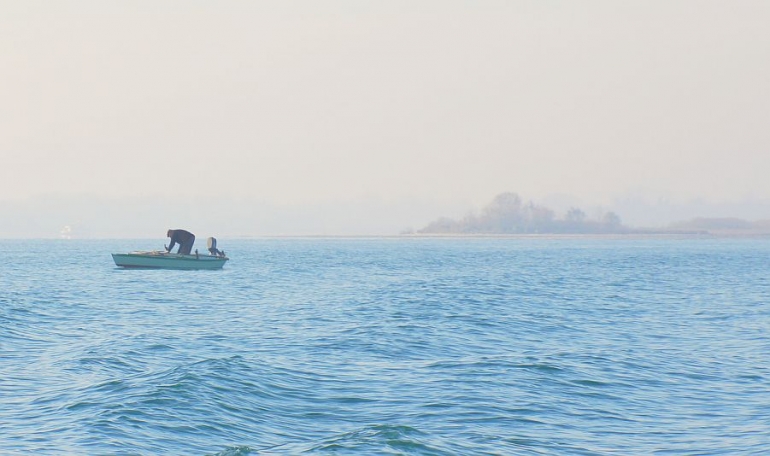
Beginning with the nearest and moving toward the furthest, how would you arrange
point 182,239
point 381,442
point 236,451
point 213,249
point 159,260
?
point 236,451
point 381,442
point 159,260
point 182,239
point 213,249

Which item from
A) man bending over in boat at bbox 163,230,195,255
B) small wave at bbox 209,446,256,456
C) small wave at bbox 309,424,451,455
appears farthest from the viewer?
man bending over in boat at bbox 163,230,195,255

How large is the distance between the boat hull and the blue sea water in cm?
2990

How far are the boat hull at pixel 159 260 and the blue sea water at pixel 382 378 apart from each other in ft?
98.1

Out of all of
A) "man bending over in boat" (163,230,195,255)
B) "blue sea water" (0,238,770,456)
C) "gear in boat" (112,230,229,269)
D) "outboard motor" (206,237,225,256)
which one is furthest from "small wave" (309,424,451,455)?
"outboard motor" (206,237,225,256)

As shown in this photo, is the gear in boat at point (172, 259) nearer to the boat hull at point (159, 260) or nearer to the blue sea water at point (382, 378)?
the boat hull at point (159, 260)

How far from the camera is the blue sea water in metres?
17.1

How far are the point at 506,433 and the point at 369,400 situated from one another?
4020 millimetres

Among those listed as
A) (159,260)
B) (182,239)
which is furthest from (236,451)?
(182,239)

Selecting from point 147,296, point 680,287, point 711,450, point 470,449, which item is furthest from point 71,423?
point 680,287

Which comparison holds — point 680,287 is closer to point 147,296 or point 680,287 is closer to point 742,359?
point 147,296

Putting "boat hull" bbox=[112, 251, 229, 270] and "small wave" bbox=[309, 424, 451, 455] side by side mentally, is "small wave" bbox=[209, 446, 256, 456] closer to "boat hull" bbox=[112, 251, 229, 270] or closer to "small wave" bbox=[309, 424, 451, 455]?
"small wave" bbox=[309, 424, 451, 455]

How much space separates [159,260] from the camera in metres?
79.8

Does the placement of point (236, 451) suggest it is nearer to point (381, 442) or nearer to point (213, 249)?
point (381, 442)

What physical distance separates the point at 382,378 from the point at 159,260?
58767 millimetres
